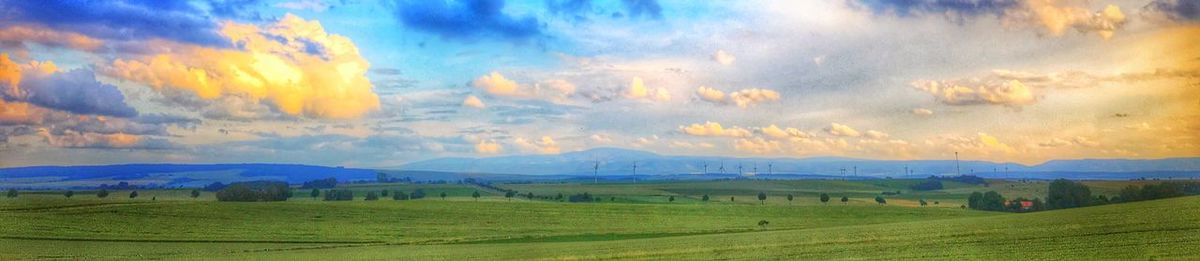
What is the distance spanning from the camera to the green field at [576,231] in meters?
36.4

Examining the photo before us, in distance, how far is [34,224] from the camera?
2586 inches

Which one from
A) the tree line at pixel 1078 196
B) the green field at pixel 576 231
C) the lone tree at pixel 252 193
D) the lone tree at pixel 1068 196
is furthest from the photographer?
the lone tree at pixel 252 193

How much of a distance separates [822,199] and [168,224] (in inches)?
3527

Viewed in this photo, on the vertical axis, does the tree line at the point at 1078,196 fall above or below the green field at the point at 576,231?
above

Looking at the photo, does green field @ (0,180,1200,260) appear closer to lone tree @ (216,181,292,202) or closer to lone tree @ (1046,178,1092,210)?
lone tree @ (1046,178,1092,210)

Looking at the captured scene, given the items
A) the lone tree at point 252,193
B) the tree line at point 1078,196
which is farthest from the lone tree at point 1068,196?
the lone tree at point 252,193

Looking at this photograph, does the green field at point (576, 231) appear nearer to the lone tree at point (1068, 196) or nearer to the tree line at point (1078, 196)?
the lone tree at point (1068, 196)

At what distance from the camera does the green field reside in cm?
3644

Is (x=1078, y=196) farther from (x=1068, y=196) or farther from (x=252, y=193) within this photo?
(x=252, y=193)

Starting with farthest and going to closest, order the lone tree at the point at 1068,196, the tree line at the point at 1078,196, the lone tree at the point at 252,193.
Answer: the lone tree at the point at 252,193 → the lone tree at the point at 1068,196 → the tree line at the point at 1078,196

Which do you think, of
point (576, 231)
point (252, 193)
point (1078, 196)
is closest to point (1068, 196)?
point (1078, 196)

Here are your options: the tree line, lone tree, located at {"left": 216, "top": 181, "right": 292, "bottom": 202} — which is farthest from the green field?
lone tree, located at {"left": 216, "top": 181, "right": 292, "bottom": 202}

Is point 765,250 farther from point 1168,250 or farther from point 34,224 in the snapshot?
point 34,224

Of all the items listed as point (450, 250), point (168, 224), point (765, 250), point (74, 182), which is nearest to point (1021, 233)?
point (765, 250)
